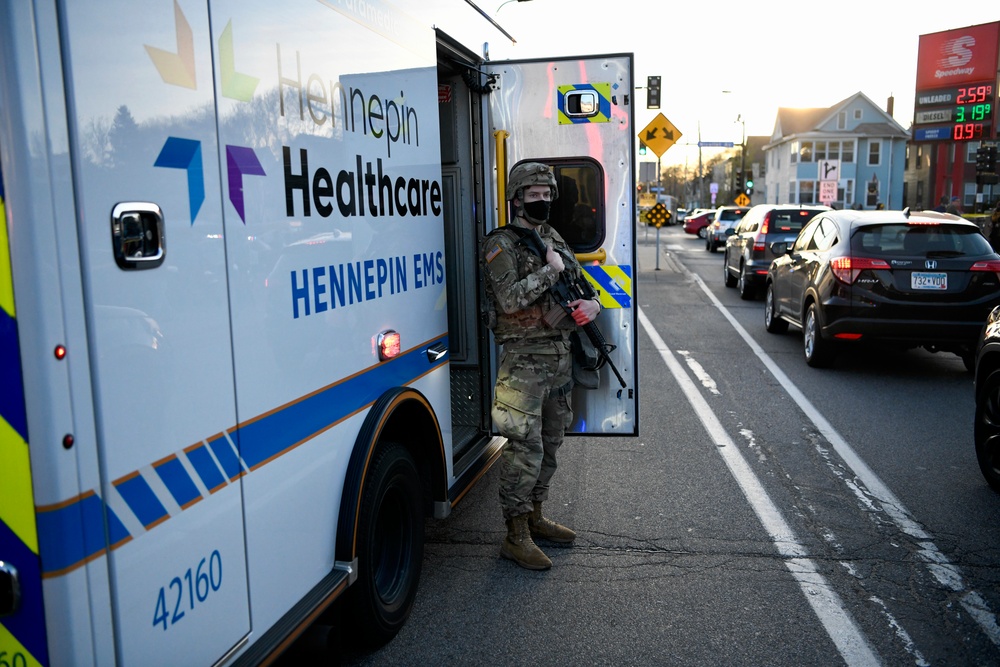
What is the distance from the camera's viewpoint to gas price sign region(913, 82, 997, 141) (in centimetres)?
3512

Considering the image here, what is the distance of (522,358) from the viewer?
4.51 metres

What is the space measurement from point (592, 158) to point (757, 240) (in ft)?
38.4

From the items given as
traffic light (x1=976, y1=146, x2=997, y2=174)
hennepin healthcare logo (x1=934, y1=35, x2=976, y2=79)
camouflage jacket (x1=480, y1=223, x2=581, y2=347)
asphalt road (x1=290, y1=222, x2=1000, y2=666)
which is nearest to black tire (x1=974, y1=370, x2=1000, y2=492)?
asphalt road (x1=290, y1=222, x2=1000, y2=666)

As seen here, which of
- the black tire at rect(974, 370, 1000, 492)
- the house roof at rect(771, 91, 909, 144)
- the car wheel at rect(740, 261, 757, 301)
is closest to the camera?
the black tire at rect(974, 370, 1000, 492)

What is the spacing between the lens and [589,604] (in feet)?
13.7

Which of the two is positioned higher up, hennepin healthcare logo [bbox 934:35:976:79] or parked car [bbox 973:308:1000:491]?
hennepin healthcare logo [bbox 934:35:976:79]

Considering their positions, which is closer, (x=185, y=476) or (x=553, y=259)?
(x=185, y=476)

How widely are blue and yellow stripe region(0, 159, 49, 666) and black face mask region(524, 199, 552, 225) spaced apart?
2.97 metres

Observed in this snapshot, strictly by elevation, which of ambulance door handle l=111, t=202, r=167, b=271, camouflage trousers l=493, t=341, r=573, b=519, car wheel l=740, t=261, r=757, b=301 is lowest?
car wheel l=740, t=261, r=757, b=301

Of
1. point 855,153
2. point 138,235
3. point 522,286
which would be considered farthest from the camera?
point 855,153

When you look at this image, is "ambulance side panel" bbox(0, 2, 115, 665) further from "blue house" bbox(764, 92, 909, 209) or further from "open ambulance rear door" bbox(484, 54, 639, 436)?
"blue house" bbox(764, 92, 909, 209)

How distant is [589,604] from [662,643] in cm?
47

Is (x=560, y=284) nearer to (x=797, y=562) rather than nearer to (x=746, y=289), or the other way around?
(x=797, y=562)

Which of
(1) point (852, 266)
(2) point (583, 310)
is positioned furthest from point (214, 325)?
(1) point (852, 266)
